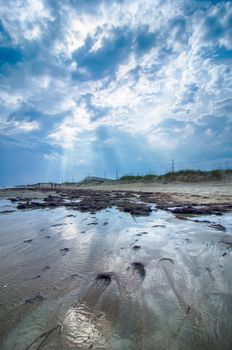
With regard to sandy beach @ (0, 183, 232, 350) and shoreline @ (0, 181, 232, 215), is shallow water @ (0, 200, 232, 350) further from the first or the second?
shoreline @ (0, 181, 232, 215)

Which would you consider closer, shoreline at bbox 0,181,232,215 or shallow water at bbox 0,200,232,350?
shallow water at bbox 0,200,232,350

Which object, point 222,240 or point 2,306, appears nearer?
point 2,306

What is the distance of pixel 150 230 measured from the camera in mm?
5301

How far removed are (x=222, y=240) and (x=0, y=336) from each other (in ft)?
14.3

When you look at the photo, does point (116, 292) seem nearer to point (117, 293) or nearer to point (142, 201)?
point (117, 293)

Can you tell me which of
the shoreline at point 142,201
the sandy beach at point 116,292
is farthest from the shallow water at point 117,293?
the shoreline at point 142,201

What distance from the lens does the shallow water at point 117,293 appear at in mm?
1669

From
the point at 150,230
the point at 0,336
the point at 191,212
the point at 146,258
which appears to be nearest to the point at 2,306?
the point at 0,336

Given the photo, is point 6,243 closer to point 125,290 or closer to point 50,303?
point 50,303

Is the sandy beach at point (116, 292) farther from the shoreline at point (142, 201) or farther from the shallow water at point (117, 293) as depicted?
the shoreline at point (142, 201)

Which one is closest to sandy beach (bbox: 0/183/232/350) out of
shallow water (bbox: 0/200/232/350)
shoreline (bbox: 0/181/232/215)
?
shallow water (bbox: 0/200/232/350)

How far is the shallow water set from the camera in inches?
65.7

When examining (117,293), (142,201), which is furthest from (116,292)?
(142,201)

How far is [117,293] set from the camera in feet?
7.68
